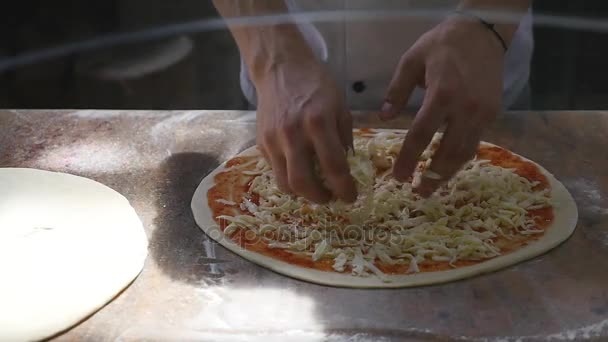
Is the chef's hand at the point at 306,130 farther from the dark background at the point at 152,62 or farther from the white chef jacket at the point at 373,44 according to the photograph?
the dark background at the point at 152,62

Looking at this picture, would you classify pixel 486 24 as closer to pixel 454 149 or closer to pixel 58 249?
pixel 454 149

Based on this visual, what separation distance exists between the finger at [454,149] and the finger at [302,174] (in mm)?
215

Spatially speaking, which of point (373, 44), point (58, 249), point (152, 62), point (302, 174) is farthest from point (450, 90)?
point (152, 62)

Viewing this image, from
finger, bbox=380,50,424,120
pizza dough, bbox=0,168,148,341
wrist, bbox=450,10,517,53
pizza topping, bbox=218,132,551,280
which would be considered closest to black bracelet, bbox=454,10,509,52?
wrist, bbox=450,10,517,53

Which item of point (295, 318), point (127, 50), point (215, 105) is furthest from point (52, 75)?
point (295, 318)

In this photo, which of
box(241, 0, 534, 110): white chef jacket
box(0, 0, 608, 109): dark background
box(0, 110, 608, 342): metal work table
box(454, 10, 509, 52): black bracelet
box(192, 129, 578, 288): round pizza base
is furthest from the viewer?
box(0, 0, 608, 109): dark background

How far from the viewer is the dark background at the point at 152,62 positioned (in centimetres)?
189

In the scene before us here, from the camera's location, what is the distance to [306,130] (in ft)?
3.92

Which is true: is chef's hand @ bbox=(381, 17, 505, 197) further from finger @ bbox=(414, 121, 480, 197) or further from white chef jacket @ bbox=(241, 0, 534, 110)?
Result: white chef jacket @ bbox=(241, 0, 534, 110)

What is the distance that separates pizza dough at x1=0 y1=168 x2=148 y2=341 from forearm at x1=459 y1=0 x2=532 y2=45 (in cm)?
74

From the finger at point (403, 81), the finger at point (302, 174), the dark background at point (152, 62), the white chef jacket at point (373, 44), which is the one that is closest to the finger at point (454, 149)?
the finger at point (403, 81)

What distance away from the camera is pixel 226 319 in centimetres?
116

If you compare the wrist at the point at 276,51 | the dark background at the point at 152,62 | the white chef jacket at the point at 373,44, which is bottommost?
the dark background at the point at 152,62

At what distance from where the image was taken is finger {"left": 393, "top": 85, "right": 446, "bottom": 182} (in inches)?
48.8
